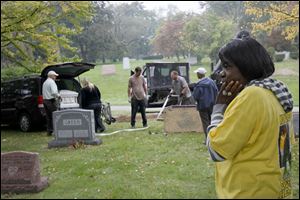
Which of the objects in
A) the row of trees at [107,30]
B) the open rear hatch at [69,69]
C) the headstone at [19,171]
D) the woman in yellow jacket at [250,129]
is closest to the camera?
the woman in yellow jacket at [250,129]

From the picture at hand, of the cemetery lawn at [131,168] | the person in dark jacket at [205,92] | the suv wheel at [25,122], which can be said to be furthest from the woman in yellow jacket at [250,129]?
the suv wheel at [25,122]

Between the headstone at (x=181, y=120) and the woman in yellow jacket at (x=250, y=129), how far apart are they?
669cm

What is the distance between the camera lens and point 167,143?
23.2ft

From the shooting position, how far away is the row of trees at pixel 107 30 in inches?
261

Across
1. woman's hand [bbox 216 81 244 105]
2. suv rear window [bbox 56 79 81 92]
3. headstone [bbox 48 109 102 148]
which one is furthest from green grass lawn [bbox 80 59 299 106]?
woman's hand [bbox 216 81 244 105]

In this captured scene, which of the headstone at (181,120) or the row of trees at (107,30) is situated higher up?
the row of trees at (107,30)

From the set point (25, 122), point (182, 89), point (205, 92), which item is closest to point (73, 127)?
point (205, 92)

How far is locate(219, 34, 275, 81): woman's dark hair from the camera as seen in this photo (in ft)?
4.79

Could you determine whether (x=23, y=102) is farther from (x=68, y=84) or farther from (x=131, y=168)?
(x=131, y=168)

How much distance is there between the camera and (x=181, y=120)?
8.24 meters

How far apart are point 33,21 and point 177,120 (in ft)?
10.7

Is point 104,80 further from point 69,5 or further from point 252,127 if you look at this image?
point 252,127

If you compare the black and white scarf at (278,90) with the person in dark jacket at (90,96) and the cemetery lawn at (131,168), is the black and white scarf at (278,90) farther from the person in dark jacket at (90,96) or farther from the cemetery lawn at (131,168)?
the person in dark jacket at (90,96)

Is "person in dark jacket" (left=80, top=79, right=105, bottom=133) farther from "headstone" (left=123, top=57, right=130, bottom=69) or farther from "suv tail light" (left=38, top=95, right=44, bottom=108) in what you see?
"suv tail light" (left=38, top=95, right=44, bottom=108)
